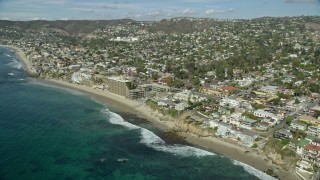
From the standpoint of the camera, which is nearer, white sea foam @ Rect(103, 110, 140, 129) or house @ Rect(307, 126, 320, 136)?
house @ Rect(307, 126, 320, 136)

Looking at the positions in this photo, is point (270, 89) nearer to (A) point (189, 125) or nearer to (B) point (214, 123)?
(B) point (214, 123)

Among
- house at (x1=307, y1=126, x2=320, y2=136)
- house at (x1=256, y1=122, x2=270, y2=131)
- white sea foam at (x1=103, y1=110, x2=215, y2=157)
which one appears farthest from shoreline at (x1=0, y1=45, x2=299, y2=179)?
house at (x1=307, y1=126, x2=320, y2=136)

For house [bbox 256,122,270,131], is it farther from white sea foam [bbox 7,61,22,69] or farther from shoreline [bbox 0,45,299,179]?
white sea foam [bbox 7,61,22,69]

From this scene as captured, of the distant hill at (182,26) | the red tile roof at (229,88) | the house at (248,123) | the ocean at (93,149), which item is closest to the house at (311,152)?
the ocean at (93,149)

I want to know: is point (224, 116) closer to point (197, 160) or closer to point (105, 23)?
point (197, 160)

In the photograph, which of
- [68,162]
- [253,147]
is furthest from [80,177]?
[253,147]

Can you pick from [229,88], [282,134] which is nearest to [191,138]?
[282,134]
